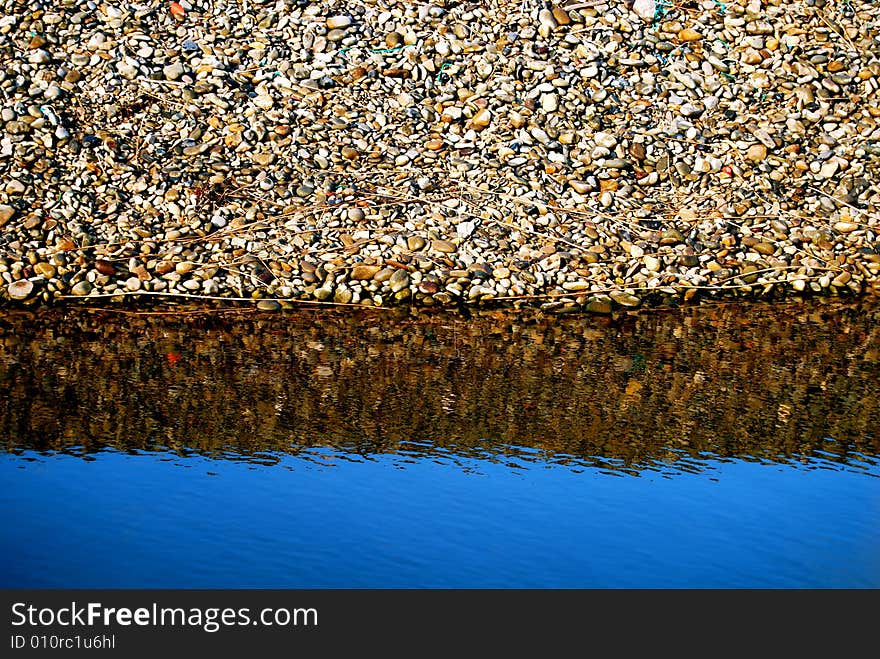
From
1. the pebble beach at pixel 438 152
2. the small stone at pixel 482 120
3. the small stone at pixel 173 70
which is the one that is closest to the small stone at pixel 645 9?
the pebble beach at pixel 438 152

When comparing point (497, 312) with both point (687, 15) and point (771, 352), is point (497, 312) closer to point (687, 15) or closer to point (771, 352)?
point (771, 352)

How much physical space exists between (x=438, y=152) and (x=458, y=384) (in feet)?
14.2

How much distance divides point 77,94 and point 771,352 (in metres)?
7.47

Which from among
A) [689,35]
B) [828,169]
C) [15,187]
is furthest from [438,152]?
[15,187]

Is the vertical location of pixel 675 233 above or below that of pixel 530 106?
below

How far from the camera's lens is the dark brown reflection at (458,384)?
7023 millimetres

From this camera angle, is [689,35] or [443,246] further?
[689,35]

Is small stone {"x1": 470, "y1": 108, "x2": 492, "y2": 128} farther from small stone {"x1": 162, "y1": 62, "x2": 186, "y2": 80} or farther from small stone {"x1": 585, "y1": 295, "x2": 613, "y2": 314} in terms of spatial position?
small stone {"x1": 162, "y1": 62, "x2": 186, "y2": 80}

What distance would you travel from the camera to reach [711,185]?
11742 mm

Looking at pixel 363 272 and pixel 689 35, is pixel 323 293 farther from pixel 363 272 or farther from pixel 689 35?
pixel 689 35

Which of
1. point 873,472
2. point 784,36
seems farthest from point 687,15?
point 873,472

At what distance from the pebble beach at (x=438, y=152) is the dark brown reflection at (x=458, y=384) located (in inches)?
25.2

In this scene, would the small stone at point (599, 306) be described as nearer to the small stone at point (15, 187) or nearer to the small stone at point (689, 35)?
the small stone at point (689, 35)

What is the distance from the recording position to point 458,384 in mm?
8180
